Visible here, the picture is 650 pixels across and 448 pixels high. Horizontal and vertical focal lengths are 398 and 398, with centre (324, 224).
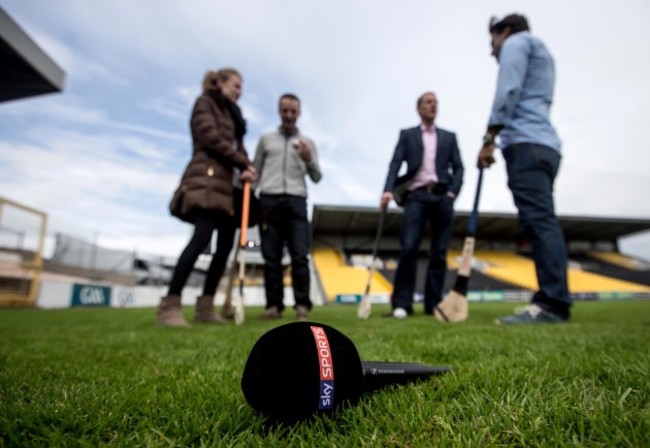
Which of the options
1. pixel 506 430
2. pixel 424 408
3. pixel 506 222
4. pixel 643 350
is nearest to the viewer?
pixel 506 430

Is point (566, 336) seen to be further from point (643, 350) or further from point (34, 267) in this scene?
point (34, 267)

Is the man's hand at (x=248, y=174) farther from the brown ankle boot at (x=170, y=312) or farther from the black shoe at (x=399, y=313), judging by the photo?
the black shoe at (x=399, y=313)

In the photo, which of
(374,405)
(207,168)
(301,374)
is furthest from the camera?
(207,168)

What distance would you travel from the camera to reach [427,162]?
Result: 4.49 meters

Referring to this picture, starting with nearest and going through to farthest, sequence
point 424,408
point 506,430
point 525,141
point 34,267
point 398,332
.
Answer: point 506,430
point 424,408
point 398,332
point 525,141
point 34,267

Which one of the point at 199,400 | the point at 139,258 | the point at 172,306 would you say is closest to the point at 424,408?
the point at 199,400

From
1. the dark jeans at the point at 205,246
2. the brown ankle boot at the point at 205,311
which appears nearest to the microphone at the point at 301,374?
the dark jeans at the point at 205,246

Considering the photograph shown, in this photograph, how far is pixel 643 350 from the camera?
169cm

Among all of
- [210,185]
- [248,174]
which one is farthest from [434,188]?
[210,185]

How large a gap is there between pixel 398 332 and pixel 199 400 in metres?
1.75

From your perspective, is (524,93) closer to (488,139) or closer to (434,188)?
(488,139)

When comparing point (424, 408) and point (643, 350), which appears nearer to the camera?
point (424, 408)

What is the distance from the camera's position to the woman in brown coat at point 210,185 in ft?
10.8

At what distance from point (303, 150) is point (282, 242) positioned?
3.25 ft
